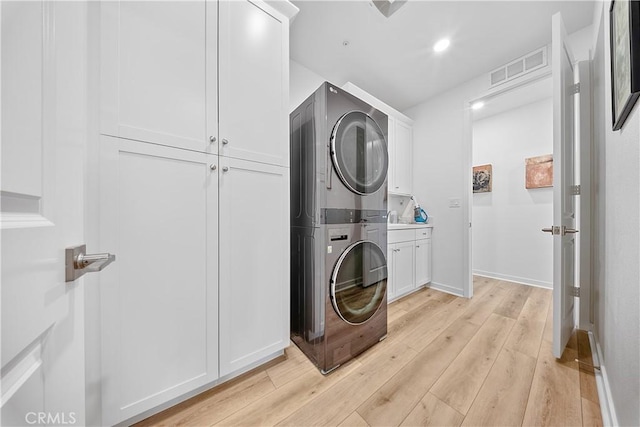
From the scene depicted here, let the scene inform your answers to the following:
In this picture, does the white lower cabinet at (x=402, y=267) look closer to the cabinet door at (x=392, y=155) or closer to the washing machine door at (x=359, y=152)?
the cabinet door at (x=392, y=155)

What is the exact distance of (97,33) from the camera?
858 mm

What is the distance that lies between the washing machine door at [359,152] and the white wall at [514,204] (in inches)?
111

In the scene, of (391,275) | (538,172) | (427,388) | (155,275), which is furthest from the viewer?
(538,172)

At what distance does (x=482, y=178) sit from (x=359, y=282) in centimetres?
328

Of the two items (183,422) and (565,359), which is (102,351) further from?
(565,359)

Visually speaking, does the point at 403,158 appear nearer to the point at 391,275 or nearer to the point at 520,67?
the point at 520,67

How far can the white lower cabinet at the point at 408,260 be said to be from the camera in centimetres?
231

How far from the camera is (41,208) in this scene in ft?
1.19

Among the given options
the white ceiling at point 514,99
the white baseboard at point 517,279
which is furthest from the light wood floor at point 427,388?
the white ceiling at point 514,99

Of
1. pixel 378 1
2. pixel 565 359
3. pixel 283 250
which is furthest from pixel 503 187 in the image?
pixel 283 250

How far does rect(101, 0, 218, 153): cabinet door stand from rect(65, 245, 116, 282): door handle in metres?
0.70

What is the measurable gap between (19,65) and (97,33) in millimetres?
844

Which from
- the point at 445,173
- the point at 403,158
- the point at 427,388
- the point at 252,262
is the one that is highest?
the point at 403,158

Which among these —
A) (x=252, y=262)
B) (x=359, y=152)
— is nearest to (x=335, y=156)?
(x=359, y=152)
